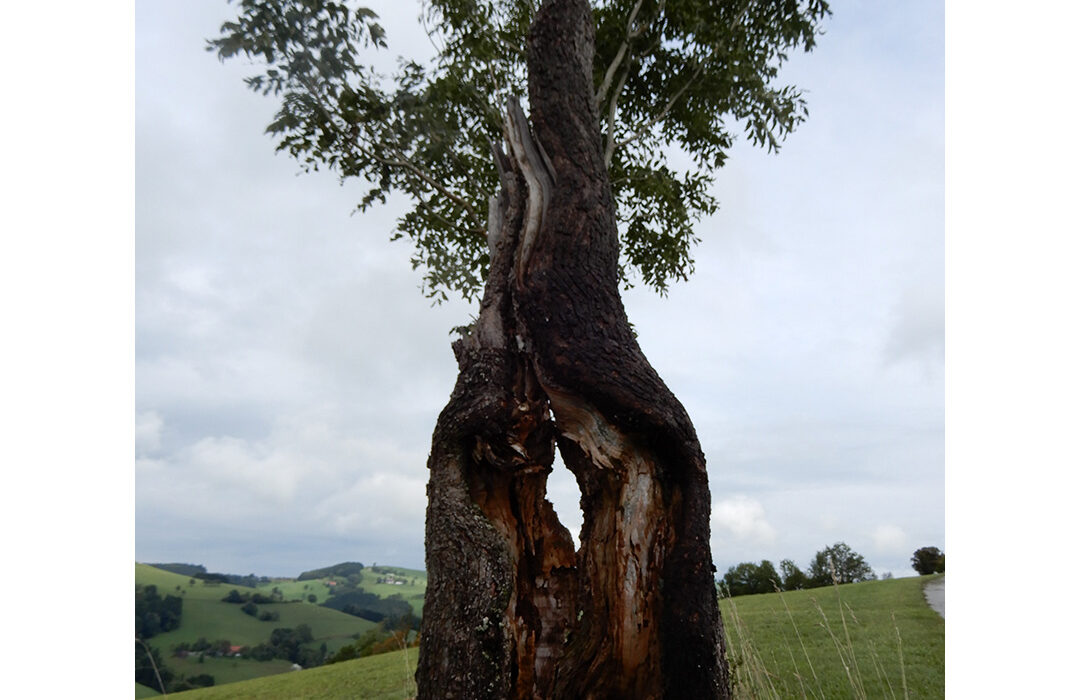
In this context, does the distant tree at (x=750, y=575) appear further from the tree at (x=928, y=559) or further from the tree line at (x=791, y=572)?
the tree at (x=928, y=559)

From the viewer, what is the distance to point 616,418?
9.77 feet

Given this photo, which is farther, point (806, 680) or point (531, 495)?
point (806, 680)

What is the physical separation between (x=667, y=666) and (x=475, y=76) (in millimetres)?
6096

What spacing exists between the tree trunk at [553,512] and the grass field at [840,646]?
127cm

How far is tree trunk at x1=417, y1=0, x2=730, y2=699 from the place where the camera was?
2723 millimetres

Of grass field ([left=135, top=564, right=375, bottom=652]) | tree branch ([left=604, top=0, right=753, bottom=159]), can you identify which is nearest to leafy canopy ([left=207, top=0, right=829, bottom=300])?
tree branch ([left=604, top=0, right=753, bottom=159])

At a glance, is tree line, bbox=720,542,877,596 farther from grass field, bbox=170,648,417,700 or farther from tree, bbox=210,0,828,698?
grass field, bbox=170,648,417,700

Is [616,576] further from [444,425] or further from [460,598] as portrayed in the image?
[444,425]

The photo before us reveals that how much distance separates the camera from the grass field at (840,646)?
173 inches

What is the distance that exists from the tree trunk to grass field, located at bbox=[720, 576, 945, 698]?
127 centimetres

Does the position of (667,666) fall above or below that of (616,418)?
below
